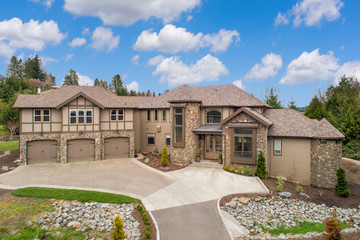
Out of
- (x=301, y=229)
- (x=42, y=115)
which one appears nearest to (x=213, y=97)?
(x=301, y=229)

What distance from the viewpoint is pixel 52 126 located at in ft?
59.3

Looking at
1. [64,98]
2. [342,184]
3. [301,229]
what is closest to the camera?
[301,229]

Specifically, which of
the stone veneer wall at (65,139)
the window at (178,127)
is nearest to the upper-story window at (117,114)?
the stone veneer wall at (65,139)

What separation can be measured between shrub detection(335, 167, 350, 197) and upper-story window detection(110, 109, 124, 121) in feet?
60.4

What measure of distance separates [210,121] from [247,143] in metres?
4.71

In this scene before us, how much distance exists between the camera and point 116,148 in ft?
65.4

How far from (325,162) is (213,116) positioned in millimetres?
9544

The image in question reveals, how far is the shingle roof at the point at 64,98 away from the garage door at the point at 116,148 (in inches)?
136

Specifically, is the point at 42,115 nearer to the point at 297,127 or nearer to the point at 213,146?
the point at 213,146

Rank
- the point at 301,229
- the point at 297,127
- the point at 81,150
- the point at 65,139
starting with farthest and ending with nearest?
the point at 81,150 < the point at 65,139 < the point at 297,127 < the point at 301,229

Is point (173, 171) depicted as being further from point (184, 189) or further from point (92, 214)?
point (92, 214)

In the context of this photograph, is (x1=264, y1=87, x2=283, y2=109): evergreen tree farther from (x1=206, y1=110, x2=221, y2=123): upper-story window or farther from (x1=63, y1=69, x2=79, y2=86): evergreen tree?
(x1=63, y1=69, x2=79, y2=86): evergreen tree

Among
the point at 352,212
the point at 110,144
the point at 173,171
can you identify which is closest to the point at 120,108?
the point at 110,144

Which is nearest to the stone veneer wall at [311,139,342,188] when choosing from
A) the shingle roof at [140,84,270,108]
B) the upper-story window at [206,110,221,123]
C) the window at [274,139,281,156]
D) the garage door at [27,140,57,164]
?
the window at [274,139,281,156]
